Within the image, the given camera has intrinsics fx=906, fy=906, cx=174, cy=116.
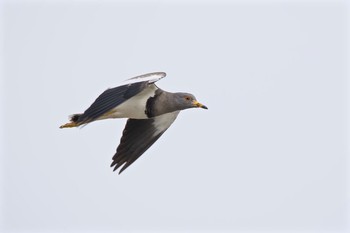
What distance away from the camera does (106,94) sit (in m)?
15.0

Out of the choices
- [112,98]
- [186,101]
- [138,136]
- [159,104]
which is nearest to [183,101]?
[186,101]

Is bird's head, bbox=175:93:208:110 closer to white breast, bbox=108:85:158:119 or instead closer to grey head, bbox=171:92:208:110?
grey head, bbox=171:92:208:110

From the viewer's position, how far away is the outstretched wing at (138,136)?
53.8 feet

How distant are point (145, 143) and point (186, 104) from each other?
120 cm

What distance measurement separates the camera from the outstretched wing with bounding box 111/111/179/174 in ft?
53.8

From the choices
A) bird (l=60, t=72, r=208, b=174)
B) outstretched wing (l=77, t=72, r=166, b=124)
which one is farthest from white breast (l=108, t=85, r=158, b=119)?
outstretched wing (l=77, t=72, r=166, b=124)

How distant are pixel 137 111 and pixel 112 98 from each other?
1093 mm

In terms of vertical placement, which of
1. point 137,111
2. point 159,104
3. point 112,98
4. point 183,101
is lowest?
point 112,98

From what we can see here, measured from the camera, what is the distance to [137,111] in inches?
624

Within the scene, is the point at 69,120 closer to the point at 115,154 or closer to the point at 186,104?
the point at 115,154

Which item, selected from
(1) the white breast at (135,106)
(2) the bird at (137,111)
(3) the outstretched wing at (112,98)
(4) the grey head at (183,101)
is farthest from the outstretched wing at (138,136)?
(3) the outstretched wing at (112,98)

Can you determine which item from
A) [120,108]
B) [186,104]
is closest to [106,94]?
[120,108]

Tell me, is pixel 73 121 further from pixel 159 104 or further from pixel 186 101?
pixel 186 101

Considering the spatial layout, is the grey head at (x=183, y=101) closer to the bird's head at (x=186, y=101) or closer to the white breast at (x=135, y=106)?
the bird's head at (x=186, y=101)
